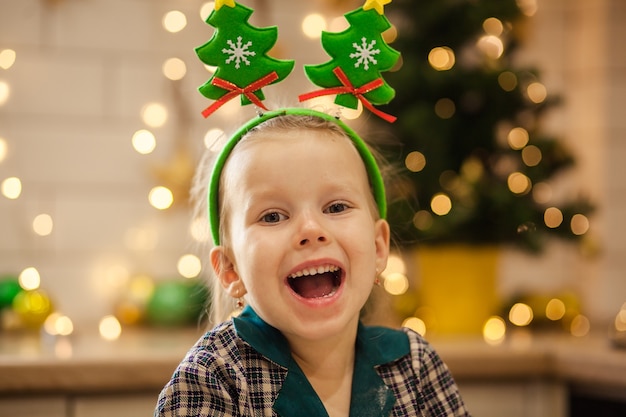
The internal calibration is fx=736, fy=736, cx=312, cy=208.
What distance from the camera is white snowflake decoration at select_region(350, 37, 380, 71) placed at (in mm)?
1046

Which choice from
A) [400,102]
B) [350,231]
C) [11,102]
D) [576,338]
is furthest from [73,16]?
[576,338]

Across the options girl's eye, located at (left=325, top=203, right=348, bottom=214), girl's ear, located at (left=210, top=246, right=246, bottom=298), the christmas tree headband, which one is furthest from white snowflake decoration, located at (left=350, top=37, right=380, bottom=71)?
girl's ear, located at (left=210, top=246, right=246, bottom=298)

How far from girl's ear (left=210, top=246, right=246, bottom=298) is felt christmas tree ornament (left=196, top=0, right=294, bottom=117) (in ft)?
0.66

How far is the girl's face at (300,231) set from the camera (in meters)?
0.92

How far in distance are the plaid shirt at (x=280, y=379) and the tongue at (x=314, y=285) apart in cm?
8

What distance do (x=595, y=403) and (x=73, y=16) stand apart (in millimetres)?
1665

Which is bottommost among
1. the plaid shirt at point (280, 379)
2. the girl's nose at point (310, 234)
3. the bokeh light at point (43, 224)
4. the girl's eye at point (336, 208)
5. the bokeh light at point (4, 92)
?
the plaid shirt at point (280, 379)

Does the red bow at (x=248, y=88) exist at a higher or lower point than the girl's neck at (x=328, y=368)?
higher

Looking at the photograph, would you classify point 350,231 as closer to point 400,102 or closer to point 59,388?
point 59,388

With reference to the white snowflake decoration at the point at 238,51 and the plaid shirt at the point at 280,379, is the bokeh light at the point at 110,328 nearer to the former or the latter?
the plaid shirt at the point at 280,379

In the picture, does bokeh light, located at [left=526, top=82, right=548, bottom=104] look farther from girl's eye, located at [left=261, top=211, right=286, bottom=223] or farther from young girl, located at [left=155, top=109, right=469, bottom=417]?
girl's eye, located at [left=261, top=211, right=286, bottom=223]

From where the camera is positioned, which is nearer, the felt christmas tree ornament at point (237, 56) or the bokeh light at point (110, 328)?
the felt christmas tree ornament at point (237, 56)

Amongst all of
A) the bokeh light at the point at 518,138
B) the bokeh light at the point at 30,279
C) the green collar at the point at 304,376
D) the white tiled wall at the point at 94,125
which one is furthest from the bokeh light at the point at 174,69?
the green collar at the point at 304,376

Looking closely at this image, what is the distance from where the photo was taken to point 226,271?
1.05m
